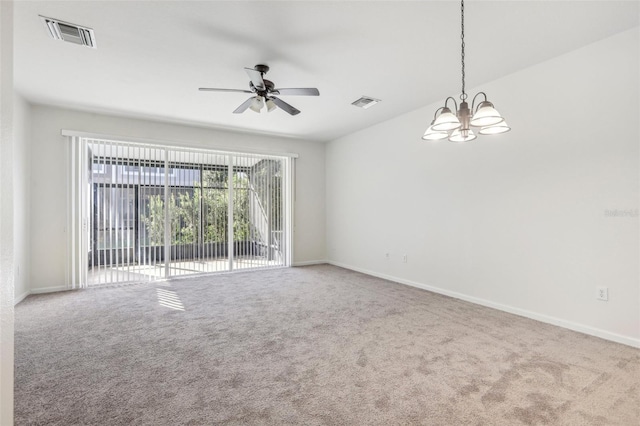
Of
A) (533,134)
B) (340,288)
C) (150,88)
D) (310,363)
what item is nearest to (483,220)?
(533,134)

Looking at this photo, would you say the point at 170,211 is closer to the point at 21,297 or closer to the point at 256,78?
the point at 21,297

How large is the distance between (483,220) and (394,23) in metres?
2.65

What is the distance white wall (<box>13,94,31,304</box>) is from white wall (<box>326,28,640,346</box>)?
5533 mm

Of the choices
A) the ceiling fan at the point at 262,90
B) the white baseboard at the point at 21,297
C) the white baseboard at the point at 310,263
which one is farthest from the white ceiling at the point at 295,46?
the white baseboard at the point at 310,263

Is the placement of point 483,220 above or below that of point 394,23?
below

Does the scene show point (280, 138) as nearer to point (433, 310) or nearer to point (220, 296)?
point (220, 296)

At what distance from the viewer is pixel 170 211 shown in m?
5.72

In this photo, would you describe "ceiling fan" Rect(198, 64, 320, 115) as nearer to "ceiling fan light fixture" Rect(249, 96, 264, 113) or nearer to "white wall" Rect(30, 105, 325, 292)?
"ceiling fan light fixture" Rect(249, 96, 264, 113)

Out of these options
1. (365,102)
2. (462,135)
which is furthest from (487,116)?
(365,102)

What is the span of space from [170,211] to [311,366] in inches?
172

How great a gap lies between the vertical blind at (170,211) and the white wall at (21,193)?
1.67ft

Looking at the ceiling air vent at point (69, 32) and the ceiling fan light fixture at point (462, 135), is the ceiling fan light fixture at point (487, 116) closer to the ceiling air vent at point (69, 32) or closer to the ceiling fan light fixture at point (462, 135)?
the ceiling fan light fixture at point (462, 135)

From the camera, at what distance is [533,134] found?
3521mm

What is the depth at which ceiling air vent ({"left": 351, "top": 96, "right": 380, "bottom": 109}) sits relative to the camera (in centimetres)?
447
